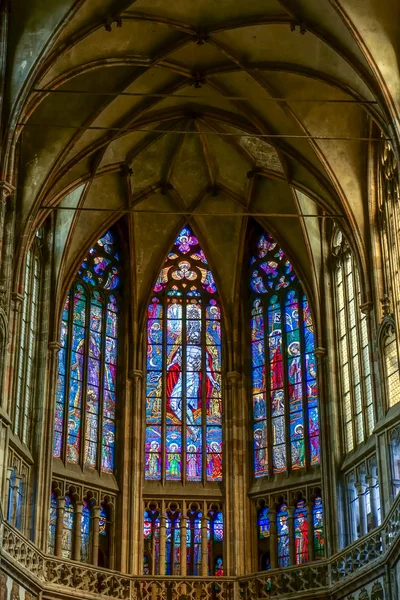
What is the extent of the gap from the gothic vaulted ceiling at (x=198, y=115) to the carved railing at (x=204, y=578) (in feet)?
25.1

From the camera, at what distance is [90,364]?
37219 mm

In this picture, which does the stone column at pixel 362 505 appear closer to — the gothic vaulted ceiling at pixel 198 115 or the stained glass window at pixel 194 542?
the stained glass window at pixel 194 542

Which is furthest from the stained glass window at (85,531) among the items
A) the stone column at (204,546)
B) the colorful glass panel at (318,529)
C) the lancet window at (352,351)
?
the lancet window at (352,351)

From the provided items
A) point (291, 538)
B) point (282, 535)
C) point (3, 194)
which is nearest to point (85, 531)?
point (282, 535)

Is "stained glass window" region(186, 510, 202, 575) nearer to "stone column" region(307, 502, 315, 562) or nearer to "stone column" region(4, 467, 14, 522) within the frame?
"stone column" region(307, 502, 315, 562)

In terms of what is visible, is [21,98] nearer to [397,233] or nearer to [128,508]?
[397,233]

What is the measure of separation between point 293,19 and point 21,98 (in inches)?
252

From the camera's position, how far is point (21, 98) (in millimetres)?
29875

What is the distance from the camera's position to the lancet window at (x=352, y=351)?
3397cm

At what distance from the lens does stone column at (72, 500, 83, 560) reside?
34219 mm

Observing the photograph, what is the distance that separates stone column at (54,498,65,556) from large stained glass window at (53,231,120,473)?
131 centimetres

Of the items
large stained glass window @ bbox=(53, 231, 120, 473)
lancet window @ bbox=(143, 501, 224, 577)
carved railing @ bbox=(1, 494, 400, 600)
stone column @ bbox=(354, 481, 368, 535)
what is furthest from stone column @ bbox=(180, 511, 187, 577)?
stone column @ bbox=(354, 481, 368, 535)

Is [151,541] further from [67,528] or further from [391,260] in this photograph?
[391,260]

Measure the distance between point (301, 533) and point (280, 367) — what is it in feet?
16.1
